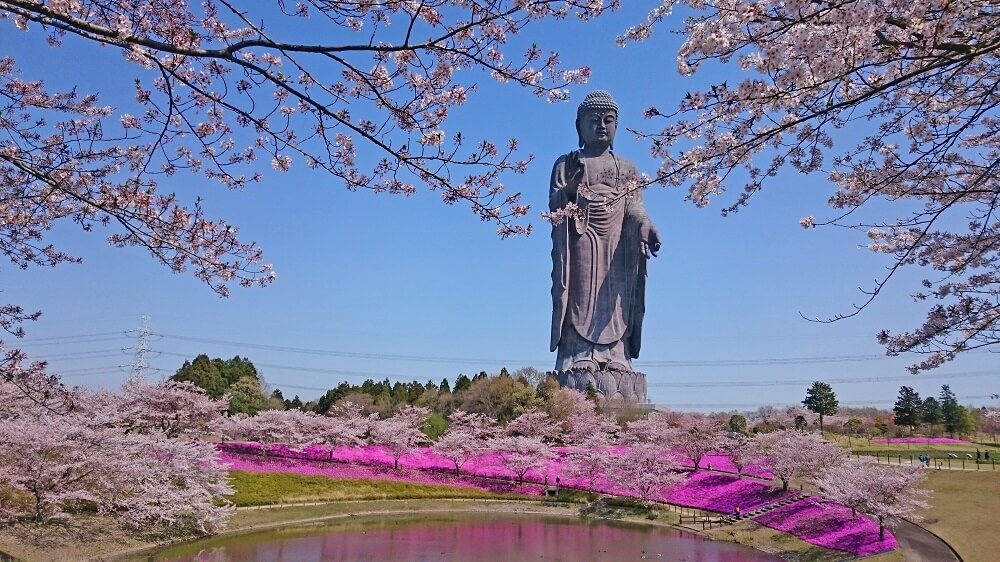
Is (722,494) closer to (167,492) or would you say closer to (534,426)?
(534,426)

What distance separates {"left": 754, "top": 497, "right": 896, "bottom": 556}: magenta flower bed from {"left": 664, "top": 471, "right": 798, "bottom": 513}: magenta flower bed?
1.58 metres

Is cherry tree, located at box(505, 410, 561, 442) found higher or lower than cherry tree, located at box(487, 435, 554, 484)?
higher

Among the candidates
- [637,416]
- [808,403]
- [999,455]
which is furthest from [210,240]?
[808,403]

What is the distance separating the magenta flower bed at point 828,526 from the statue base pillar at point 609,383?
18.8m

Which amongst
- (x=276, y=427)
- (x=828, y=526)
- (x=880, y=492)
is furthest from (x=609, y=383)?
(x=880, y=492)

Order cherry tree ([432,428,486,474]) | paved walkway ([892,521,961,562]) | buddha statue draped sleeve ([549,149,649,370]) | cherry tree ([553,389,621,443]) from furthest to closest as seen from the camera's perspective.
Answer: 1. buddha statue draped sleeve ([549,149,649,370])
2. cherry tree ([553,389,621,443])
3. cherry tree ([432,428,486,474])
4. paved walkway ([892,521,961,562])

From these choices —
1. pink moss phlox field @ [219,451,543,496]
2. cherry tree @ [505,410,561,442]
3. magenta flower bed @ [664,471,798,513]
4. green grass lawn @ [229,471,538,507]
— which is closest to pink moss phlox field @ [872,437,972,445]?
magenta flower bed @ [664,471,798,513]

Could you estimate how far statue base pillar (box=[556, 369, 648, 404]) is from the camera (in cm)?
4222

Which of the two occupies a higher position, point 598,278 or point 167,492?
point 598,278

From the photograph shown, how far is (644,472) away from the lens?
2691cm

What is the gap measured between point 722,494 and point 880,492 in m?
8.53

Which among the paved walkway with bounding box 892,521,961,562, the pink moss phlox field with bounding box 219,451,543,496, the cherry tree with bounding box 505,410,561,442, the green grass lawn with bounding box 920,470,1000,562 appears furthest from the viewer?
the cherry tree with bounding box 505,410,561,442

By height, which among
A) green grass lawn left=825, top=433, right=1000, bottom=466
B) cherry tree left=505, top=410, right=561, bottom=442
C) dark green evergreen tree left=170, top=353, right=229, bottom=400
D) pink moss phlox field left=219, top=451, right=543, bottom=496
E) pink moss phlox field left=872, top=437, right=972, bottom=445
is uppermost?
dark green evergreen tree left=170, top=353, right=229, bottom=400

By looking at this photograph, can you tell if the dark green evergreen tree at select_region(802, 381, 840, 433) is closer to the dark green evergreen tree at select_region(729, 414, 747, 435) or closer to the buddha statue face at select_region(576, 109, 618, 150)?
the dark green evergreen tree at select_region(729, 414, 747, 435)
